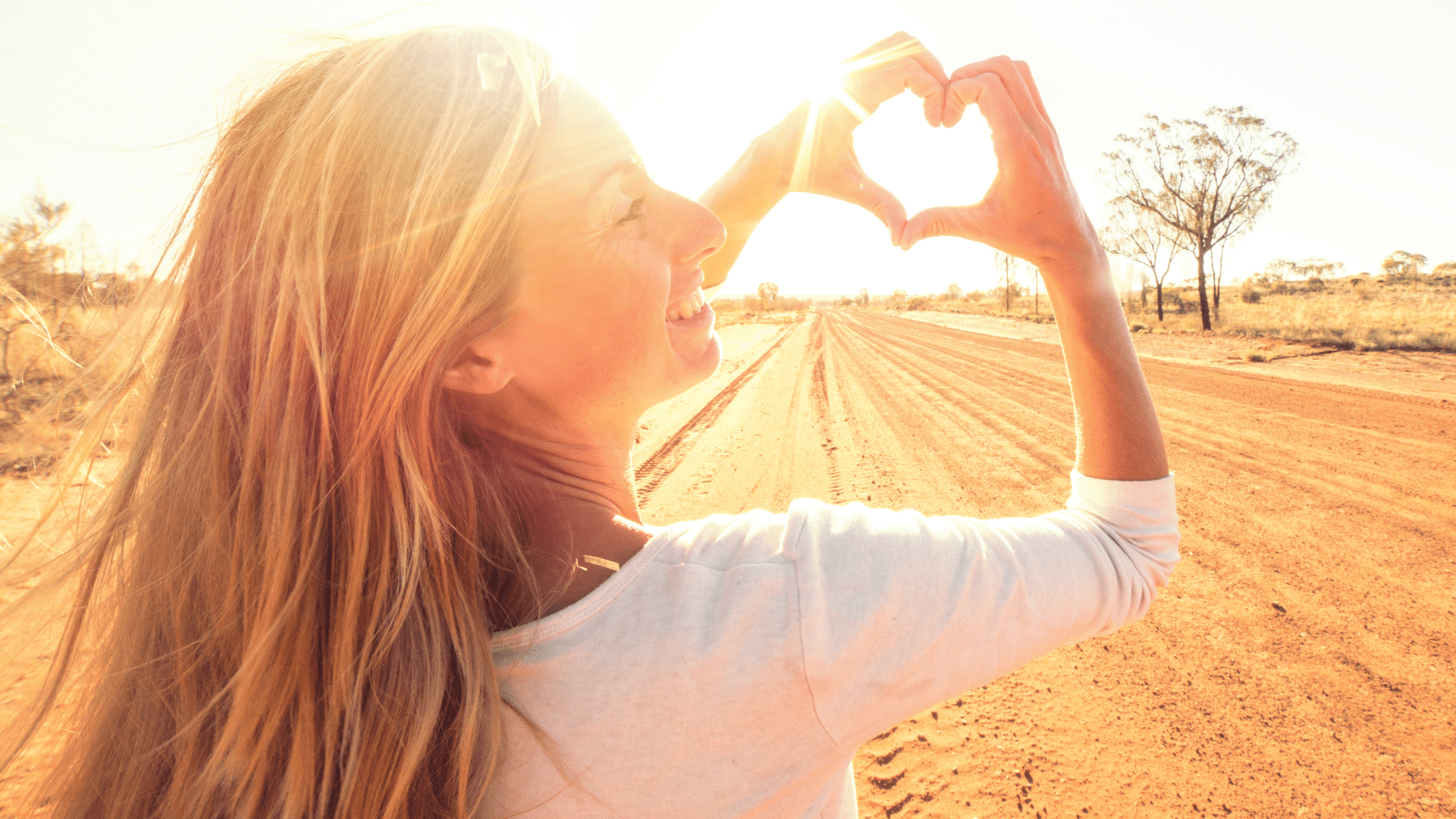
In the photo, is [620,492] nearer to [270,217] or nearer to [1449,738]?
[270,217]

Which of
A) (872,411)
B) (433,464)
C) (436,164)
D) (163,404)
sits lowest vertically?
(872,411)

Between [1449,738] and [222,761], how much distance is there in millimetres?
4215

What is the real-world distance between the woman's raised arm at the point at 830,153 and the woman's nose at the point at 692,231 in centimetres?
35

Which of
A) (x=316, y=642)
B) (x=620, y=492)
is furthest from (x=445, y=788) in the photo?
(x=620, y=492)

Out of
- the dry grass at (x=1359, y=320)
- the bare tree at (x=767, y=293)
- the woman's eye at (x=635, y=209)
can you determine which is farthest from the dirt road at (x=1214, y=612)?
the bare tree at (x=767, y=293)

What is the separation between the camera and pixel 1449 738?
256 cm

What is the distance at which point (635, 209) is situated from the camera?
1.05 m

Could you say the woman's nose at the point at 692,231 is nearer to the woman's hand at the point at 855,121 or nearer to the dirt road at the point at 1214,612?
the woman's hand at the point at 855,121

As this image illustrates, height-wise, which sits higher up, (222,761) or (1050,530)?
(1050,530)

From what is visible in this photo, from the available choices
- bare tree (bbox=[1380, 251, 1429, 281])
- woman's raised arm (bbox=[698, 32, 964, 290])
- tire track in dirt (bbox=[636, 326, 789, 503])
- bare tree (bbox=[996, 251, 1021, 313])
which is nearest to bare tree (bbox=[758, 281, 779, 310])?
bare tree (bbox=[996, 251, 1021, 313])

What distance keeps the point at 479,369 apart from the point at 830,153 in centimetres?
100

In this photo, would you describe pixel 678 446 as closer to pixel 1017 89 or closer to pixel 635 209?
pixel 635 209

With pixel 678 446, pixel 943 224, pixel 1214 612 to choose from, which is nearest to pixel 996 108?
pixel 943 224

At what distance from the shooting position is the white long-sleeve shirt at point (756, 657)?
0.69 metres
